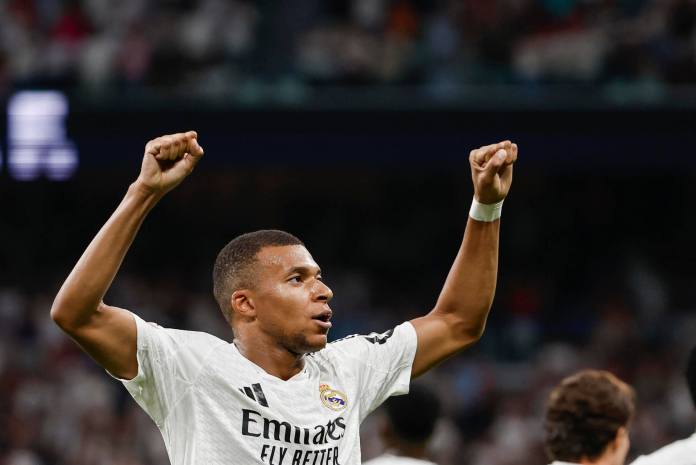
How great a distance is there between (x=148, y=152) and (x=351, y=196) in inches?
421

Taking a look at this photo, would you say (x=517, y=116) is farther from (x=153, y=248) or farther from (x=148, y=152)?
(x=148, y=152)

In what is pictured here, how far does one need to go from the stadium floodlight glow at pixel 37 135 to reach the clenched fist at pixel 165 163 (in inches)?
346

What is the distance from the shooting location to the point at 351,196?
14.3 metres

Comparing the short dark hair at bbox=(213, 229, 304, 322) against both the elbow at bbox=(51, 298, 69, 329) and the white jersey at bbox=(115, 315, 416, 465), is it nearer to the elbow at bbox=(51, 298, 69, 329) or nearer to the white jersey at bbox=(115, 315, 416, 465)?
the white jersey at bbox=(115, 315, 416, 465)

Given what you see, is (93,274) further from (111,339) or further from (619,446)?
(619,446)

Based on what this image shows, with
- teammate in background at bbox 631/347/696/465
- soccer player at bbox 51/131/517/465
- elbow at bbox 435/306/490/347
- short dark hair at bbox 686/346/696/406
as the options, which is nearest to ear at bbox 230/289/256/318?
soccer player at bbox 51/131/517/465

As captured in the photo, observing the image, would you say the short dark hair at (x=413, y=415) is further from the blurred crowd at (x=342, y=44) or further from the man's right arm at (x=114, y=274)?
the blurred crowd at (x=342, y=44)

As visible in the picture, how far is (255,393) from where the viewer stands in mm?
3770

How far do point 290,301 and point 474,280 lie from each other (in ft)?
2.17

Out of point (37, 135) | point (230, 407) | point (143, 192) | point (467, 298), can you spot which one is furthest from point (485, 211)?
point (37, 135)

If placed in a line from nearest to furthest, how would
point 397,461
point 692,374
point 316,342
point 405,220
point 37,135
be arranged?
point 316,342 < point 692,374 < point 397,461 < point 37,135 < point 405,220

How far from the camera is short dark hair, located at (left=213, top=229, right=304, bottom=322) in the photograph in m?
3.95

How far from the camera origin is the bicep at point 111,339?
11.4 feet

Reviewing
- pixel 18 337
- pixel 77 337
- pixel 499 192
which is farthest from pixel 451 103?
pixel 77 337
